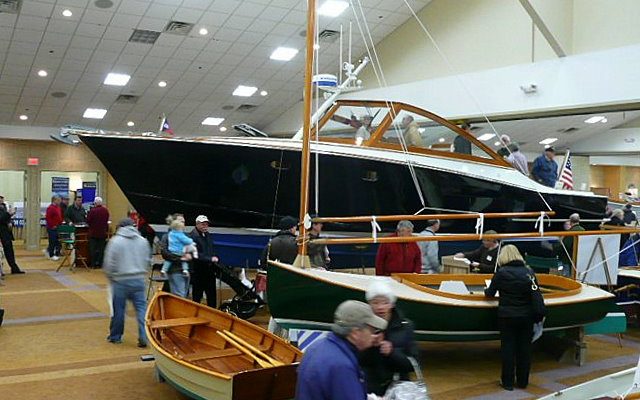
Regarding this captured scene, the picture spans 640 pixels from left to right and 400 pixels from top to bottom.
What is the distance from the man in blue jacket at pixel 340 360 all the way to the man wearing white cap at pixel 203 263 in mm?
4877

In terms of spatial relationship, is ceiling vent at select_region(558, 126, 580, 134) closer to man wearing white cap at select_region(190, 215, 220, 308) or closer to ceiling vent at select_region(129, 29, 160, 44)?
ceiling vent at select_region(129, 29, 160, 44)

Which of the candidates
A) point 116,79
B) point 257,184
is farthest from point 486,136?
point 257,184

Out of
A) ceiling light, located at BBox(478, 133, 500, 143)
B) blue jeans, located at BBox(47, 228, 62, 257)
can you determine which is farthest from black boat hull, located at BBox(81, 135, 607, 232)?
ceiling light, located at BBox(478, 133, 500, 143)

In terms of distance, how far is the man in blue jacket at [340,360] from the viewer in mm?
2398

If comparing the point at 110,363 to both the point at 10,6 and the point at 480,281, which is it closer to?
the point at 480,281

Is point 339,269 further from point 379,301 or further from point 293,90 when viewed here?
point 293,90

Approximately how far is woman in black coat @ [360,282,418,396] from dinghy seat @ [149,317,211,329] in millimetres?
2577

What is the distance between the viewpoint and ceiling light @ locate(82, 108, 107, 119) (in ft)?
54.1

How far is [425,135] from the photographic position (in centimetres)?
868

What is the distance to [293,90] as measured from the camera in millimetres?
16984

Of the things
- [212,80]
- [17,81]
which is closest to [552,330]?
[212,80]

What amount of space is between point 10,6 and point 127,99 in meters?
4.95

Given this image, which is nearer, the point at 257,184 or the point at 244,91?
the point at 257,184

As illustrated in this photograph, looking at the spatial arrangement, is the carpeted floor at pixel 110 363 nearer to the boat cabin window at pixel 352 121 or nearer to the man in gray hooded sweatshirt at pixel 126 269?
the man in gray hooded sweatshirt at pixel 126 269
